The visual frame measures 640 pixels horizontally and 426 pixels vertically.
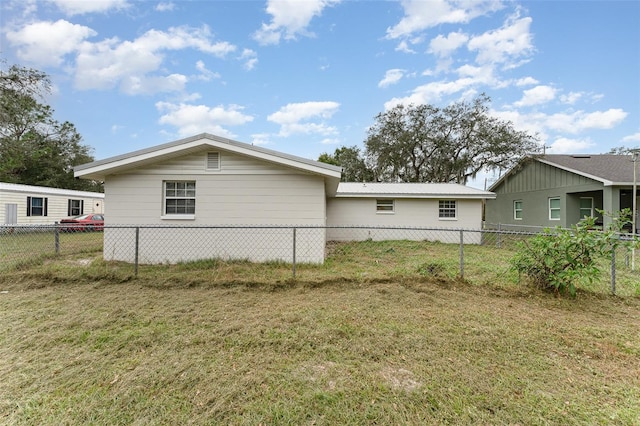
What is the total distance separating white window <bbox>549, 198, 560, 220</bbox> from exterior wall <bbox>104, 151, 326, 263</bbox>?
14.1 meters

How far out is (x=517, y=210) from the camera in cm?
1708

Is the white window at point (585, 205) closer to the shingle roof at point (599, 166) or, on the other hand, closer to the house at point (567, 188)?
the house at point (567, 188)

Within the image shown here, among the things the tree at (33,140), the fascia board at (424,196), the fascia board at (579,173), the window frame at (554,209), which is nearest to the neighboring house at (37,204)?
the tree at (33,140)

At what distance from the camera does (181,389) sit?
2.14m

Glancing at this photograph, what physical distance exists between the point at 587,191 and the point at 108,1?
19791 mm

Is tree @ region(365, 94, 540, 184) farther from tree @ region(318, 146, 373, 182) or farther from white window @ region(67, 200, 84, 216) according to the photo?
white window @ region(67, 200, 84, 216)

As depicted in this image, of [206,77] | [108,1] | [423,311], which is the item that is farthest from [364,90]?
[423,311]

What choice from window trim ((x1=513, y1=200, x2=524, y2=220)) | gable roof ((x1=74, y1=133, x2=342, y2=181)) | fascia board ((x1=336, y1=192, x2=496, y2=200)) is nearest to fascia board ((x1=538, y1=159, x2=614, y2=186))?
window trim ((x1=513, y1=200, x2=524, y2=220))

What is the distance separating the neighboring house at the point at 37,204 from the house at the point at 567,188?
25.8m

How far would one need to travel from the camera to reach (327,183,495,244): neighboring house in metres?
12.4

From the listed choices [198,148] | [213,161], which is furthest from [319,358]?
[198,148]

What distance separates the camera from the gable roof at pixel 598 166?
11.3 metres

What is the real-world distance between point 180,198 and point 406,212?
9.54m

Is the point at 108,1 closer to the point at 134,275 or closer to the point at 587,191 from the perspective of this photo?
the point at 134,275
